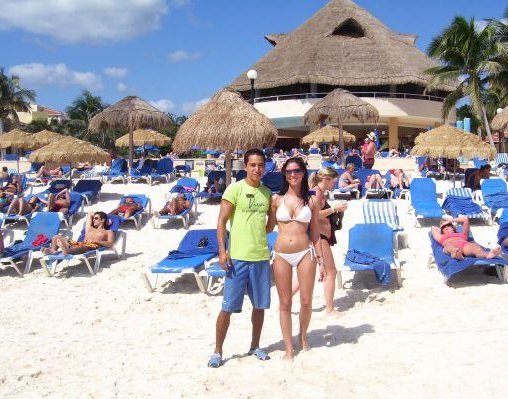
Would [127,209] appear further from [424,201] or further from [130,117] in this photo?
[130,117]

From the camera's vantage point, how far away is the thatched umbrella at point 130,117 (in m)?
14.9

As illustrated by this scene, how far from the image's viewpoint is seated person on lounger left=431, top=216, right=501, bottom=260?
553 centimetres

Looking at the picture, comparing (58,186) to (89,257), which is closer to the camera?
(89,257)

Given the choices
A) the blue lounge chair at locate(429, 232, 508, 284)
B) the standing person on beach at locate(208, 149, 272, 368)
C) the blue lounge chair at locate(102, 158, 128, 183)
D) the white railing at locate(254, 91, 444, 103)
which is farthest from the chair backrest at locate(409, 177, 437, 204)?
the white railing at locate(254, 91, 444, 103)

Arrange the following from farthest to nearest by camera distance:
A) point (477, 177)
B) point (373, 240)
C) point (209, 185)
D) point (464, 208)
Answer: point (209, 185) < point (477, 177) < point (464, 208) < point (373, 240)

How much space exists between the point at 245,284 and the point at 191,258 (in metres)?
2.56

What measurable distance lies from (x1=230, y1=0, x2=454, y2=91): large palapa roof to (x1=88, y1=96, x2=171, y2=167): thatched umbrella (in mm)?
14055

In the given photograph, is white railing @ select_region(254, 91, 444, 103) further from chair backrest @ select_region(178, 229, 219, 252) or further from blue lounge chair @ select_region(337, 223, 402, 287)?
blue lounge chair @ select_region(337, 223, 402, 287)

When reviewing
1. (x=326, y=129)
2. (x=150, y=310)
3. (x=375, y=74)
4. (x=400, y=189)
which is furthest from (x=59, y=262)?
(x=375, y=74)

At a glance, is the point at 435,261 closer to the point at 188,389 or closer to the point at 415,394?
the point at 415,394

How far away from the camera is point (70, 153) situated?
38.8 feet

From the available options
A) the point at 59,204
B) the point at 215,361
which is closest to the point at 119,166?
the point at 59,204

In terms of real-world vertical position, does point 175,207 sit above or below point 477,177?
below

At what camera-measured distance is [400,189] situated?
10938mm
